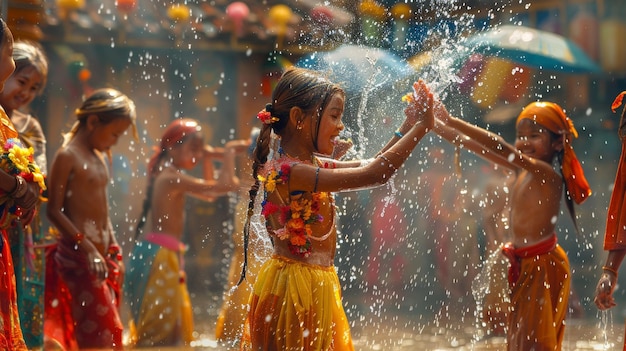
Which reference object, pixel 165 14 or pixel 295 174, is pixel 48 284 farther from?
pixel 165 14

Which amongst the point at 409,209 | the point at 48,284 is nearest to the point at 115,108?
the point at 48,284

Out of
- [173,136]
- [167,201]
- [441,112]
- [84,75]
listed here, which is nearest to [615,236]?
[441,112]

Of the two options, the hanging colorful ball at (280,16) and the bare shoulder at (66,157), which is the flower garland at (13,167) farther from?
the hanging colorful ball at (280,16)

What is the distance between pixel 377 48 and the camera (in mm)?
5820

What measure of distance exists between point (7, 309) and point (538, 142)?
9.63ft

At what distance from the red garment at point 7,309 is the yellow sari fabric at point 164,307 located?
288 centimetres

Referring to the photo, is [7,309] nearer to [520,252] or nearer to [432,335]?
[520,252]

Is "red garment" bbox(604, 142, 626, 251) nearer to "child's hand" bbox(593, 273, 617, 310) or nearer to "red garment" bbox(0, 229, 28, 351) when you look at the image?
"child's hand" bbox(593, 273, 617, 310)

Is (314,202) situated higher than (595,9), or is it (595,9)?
(595,9)

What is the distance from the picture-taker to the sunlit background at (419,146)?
9141 mm

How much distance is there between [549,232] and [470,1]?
12.1ft

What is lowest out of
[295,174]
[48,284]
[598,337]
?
[598,337]

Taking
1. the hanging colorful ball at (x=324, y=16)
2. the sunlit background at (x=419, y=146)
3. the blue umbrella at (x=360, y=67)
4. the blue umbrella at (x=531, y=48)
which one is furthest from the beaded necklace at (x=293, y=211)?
the blue umbrella at (x=531, y=48)

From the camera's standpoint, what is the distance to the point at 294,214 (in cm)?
403
